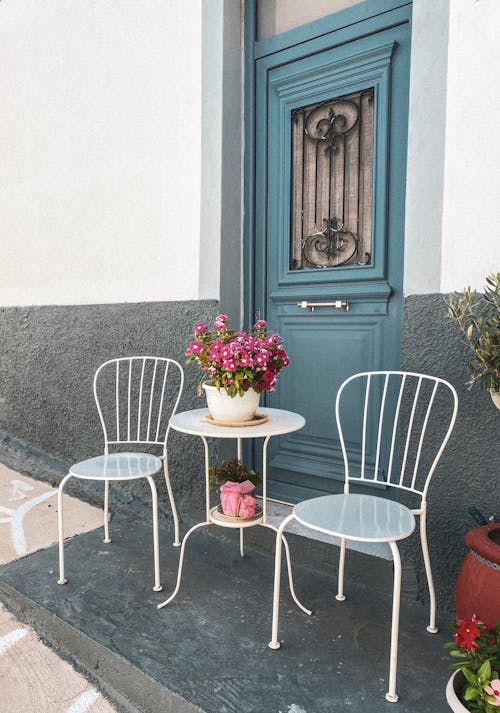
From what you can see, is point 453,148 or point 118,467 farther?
point 118,467

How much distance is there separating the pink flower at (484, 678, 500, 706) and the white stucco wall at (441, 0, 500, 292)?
1282 mm

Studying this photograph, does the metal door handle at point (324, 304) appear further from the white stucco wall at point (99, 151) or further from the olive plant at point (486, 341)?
the olive plant at point (486, 341)

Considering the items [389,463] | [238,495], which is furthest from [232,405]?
[389,463]

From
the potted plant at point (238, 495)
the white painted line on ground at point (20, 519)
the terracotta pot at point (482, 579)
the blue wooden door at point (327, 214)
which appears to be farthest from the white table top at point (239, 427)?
the white painted line on ground at point (20, 519)

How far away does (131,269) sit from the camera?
318 cm

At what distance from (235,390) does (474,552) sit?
3.23 ft

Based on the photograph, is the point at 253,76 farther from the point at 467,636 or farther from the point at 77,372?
the point at 467,636

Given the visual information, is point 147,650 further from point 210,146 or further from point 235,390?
point 210,146

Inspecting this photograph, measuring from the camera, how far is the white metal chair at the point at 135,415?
2273 mm

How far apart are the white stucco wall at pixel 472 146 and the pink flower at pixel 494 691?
1.28 metres

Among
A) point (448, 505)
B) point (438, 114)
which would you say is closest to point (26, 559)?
point (448, 505)

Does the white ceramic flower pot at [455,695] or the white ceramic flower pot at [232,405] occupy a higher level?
the white ceramic flower pot at [232,405]

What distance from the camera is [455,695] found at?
1.34 meters

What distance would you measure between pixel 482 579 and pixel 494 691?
46cm
